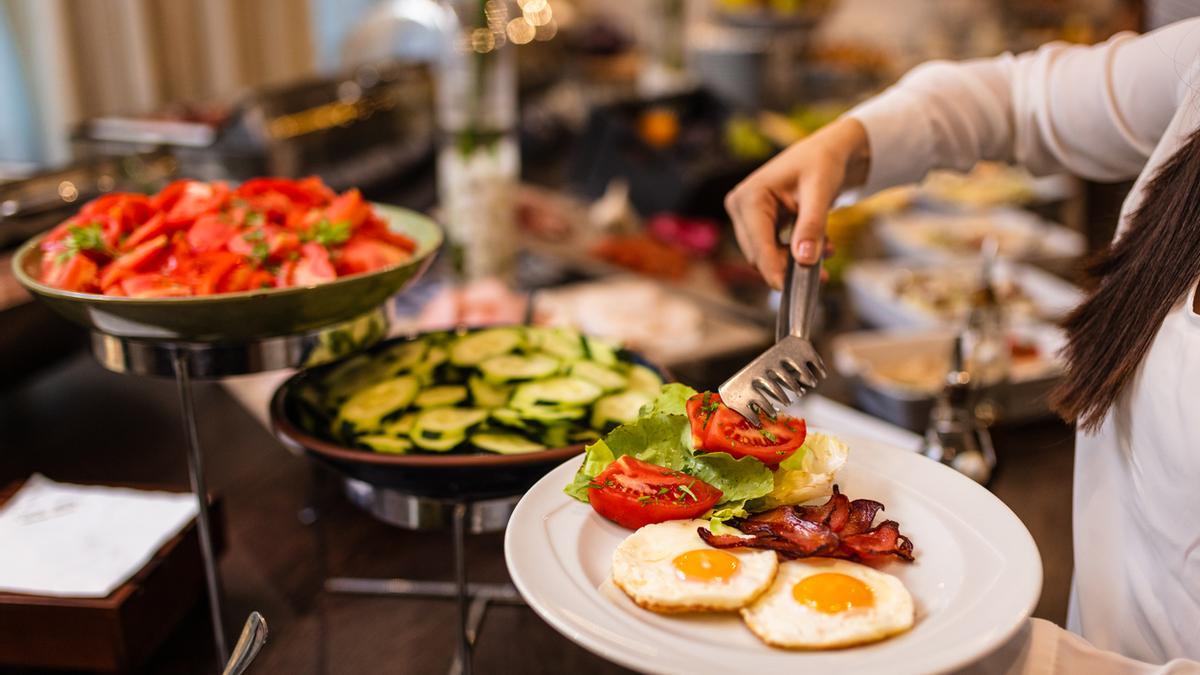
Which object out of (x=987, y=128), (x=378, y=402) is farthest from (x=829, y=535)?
(x=987, y=128)

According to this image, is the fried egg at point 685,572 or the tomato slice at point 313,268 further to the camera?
the tomato slice at point 313,268

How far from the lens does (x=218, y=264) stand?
1.10 m

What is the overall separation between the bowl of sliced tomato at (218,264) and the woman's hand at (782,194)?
407mm

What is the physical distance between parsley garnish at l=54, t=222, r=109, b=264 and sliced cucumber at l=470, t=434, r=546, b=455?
0.50 meters

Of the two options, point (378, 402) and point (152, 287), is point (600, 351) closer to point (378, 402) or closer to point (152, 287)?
point (378, 402)

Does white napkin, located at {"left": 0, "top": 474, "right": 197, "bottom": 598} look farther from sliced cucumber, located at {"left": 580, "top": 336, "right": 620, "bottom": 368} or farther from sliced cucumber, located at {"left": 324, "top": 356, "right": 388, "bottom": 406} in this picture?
sliced cucumber, located at {"left": 580, "top": 336, "right": 620, "bottom": 368}

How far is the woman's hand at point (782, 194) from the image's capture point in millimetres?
1171

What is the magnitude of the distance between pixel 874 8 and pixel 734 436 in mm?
7530

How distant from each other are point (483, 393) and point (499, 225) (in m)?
1.30

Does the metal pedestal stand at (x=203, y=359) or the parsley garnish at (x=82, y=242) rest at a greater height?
the parsley garnish at (x=82, y=242)

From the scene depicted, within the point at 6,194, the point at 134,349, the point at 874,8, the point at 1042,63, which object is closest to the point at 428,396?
the point at 134,349

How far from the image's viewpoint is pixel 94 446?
5.90 ft

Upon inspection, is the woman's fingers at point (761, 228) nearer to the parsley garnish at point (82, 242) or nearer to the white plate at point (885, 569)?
the white plate at point (885, 569)

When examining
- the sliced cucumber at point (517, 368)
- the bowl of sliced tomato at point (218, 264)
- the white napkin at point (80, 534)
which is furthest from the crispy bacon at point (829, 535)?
the white napkin at point (80, 534)
